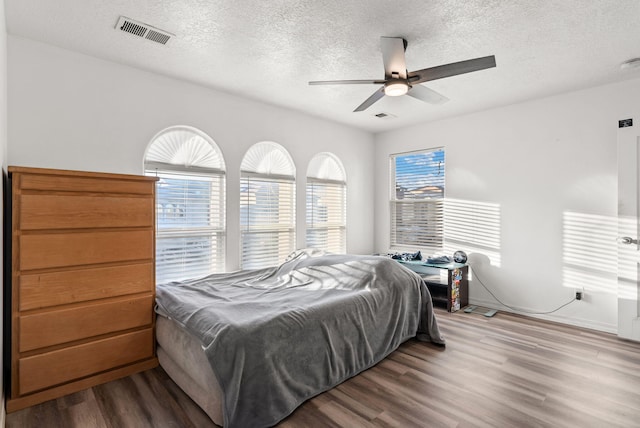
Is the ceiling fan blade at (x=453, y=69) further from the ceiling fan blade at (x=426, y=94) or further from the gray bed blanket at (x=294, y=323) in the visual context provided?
the gray bed blanket at (x=294, y=323)

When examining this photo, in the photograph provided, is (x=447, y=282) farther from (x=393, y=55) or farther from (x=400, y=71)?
(x=393, y=55)

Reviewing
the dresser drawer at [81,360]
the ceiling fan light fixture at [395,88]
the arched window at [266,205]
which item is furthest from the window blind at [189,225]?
the ceiling fan light fixture at [395,88]

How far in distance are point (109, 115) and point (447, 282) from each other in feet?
13.7

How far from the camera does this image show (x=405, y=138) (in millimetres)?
5164

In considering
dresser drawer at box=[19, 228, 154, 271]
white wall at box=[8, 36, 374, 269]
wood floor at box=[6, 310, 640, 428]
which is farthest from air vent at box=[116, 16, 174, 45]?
wood floor at box=[6, 310, 640, 428]

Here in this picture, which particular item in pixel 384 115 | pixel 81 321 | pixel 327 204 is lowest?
pixel 81 321

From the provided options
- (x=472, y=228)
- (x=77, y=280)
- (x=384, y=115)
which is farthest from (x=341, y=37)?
(x=472, y=228)

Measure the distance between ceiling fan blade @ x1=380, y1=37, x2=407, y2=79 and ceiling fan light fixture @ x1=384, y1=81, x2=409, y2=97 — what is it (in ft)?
0.16

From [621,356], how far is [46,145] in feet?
17.1

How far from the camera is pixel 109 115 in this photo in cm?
291

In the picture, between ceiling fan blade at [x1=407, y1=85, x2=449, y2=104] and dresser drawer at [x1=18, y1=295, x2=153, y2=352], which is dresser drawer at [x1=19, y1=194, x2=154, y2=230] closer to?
dresser drawer at [x1=18, y1=295, x2=153, y2=352]

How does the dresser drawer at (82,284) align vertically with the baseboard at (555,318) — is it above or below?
above

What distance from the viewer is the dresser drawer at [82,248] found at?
2.13 m

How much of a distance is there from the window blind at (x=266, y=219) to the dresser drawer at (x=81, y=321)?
4.57 feet
